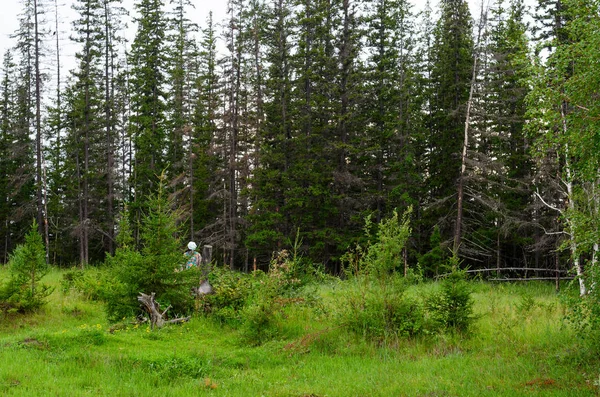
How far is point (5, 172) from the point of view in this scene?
4262 cm

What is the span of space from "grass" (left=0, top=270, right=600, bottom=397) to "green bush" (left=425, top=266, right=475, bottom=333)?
1.07ft

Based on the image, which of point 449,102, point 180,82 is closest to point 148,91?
point 180,82

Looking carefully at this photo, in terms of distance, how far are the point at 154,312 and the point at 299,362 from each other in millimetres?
3934

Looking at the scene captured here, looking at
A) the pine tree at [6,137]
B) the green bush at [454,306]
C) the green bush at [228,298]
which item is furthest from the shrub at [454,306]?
the pine tree at [6,137]

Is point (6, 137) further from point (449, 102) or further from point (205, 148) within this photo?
point (449, 102)

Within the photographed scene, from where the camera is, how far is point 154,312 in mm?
11195

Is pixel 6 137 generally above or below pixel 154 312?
above

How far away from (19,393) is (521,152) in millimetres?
29604

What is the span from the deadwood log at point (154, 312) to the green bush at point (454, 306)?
18.8 ft

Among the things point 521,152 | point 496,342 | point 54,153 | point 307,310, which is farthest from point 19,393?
point 54,153

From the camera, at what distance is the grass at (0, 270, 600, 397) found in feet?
23.9

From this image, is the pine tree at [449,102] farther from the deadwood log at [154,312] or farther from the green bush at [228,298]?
the deadwood log at [154,312]

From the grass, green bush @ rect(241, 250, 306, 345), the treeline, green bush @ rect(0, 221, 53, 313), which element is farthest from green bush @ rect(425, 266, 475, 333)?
the treeline

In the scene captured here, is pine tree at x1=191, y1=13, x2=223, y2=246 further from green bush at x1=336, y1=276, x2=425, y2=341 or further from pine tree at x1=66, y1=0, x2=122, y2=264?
green bush at x1=336, y1=276, x2=425, y2=341
